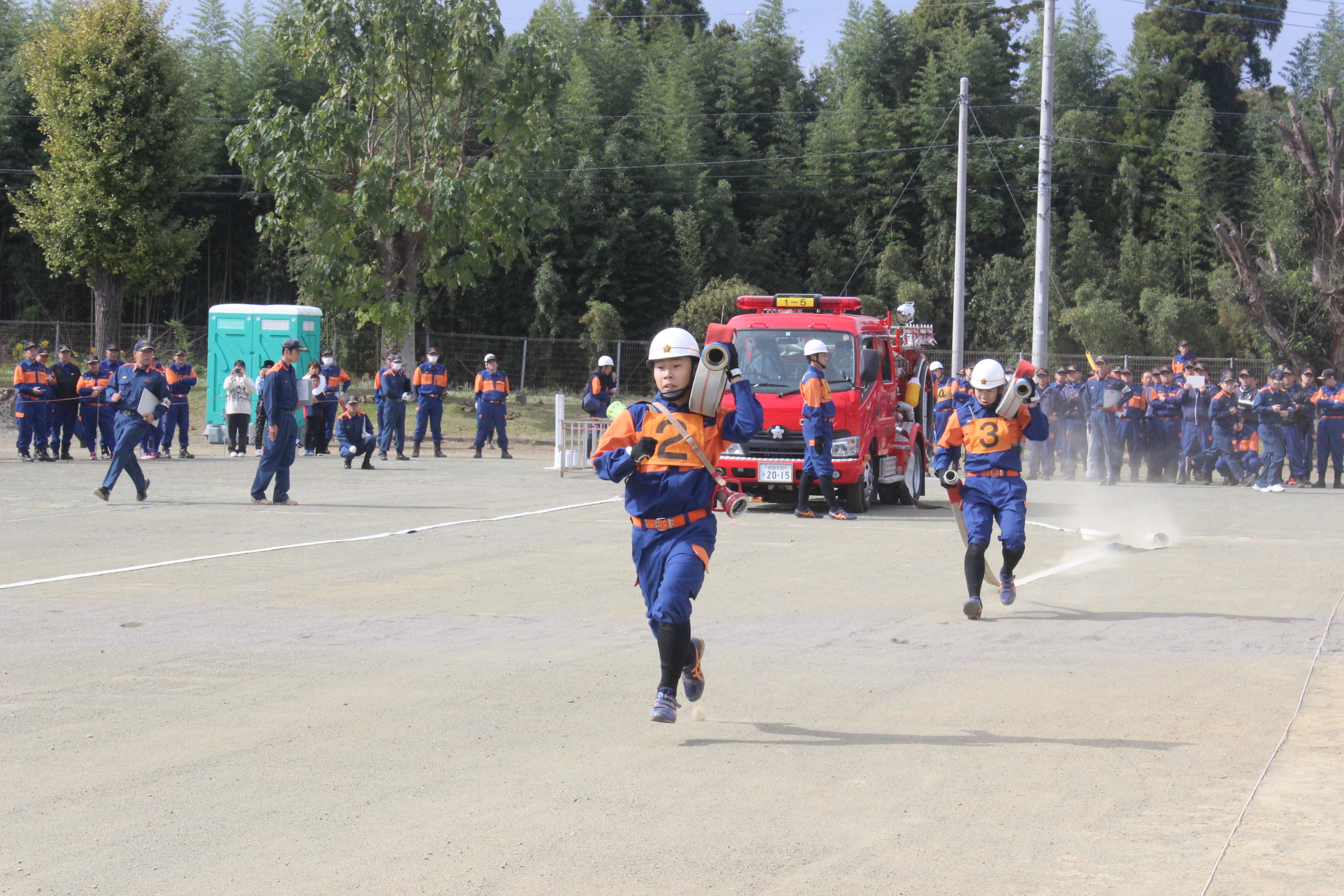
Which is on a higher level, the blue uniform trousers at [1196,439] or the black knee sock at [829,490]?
the blue uniform trousers at [1196,439]

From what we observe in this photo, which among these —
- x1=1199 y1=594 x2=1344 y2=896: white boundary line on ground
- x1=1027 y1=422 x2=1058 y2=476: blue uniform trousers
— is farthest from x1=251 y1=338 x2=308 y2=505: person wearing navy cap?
x1=1027 y1=422 x2=1058 y2=476: blue uniform trousers

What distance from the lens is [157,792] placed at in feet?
18.2

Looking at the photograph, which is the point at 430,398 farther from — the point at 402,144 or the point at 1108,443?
the point at 1108,443

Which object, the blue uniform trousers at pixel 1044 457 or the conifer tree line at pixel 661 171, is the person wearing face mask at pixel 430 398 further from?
the blue uniform trousers at pixel 1044 457

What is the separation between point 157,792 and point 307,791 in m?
0.61

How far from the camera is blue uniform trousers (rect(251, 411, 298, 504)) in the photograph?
16688 millimetres

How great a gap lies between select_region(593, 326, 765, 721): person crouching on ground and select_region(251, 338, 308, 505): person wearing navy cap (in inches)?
414

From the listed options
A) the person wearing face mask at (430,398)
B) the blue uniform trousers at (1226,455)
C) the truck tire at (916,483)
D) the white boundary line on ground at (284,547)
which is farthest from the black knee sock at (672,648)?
the person wearing face mask at (430,398)

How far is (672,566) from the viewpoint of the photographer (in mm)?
6660

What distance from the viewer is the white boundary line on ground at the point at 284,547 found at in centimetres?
1125

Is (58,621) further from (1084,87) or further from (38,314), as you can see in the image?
(1084,87)

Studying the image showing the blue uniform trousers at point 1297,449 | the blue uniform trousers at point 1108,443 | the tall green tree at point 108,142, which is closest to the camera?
the blue uniform trousers at point 1297,449

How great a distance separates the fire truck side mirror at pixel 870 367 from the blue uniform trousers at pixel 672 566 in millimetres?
10419

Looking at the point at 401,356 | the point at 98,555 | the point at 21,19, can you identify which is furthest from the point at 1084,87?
the point at 98,555
